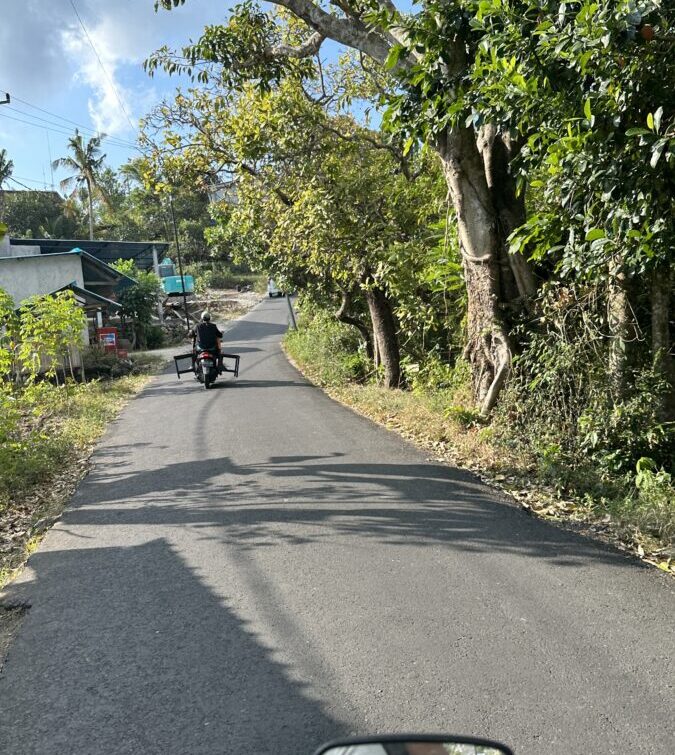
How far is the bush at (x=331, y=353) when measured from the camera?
19078 millimetres

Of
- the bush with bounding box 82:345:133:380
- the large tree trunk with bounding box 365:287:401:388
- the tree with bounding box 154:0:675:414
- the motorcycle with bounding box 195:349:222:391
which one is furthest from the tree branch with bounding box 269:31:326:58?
the bush with bounding box 82:345:133:380

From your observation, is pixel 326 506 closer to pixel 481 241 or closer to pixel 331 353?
pixel 481 241

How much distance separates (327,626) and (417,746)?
276cm

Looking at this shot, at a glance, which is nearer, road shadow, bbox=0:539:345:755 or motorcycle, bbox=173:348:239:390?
road shadow, bbox=0:539:345:755

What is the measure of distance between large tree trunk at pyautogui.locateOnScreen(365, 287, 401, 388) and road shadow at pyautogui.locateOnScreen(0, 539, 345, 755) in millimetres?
11376

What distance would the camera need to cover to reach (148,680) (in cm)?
382

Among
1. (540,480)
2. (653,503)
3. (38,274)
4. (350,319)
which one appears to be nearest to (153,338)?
(38,274)

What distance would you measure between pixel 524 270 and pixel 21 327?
9.36m

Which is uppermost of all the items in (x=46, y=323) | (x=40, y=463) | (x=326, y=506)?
(x=46, y=323)

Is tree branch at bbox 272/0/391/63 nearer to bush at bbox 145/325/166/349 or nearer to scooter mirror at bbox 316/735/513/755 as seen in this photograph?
scooter mirror at bbox 316/735/513/755

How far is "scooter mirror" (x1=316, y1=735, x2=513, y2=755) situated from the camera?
1663mm

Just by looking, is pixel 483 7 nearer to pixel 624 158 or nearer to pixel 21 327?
pixel 624 158

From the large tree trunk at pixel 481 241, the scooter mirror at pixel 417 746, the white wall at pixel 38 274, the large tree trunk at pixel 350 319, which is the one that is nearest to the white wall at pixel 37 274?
the white wall at pixel 38 274

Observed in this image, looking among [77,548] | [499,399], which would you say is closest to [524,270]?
[499,399]
